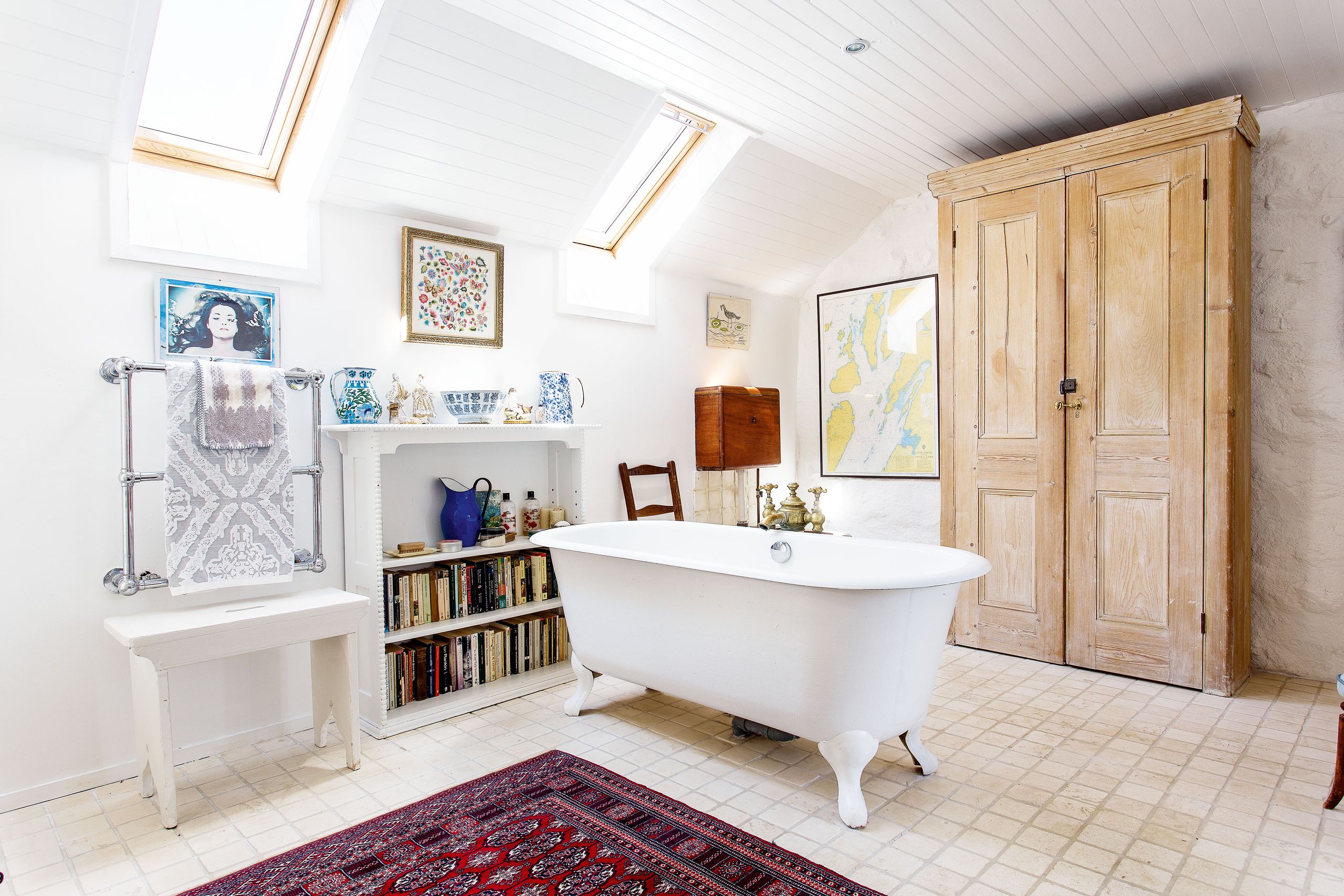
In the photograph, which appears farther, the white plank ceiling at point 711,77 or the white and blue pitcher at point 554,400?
the white and blue pitcher at point 554,400

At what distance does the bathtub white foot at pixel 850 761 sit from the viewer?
219cm

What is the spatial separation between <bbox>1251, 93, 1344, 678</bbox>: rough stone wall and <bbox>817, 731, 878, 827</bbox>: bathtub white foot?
8.10 feet

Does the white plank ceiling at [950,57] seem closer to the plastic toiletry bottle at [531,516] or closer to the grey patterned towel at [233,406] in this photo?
the grey patterned towel at [233,406]

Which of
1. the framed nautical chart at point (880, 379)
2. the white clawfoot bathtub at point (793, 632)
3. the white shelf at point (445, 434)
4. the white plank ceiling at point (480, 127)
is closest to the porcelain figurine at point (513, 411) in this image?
the white shelf at point (445, 434)

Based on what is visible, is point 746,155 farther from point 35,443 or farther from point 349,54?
point 35,443

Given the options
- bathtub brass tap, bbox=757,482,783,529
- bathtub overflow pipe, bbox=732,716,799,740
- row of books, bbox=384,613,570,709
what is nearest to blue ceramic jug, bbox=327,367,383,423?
row of books, bbox=384,613,570,709

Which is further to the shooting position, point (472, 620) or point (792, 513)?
point (792, 513)

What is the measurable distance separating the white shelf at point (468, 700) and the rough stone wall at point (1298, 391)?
3235 mm

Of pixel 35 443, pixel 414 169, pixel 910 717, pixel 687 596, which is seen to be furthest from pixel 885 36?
pixel 35 443

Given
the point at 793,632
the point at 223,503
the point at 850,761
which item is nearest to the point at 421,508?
the point at 223,503

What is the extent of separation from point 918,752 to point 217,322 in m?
2.87

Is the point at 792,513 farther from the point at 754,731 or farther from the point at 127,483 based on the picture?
the point at 127,483

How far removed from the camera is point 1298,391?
3.38 m

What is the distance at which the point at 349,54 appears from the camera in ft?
8.98
